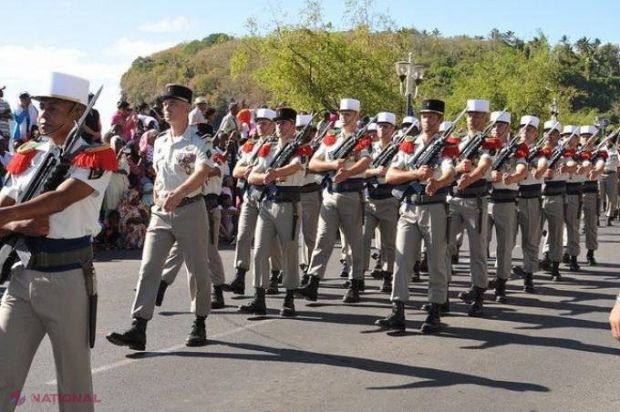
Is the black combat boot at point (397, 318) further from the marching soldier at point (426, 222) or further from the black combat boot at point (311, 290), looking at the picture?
the black combat boot at point (311, 290)

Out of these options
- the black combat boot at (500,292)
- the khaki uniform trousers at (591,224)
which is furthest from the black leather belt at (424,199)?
the khaki uniform trousers at (591,224)

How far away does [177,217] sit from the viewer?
23.2ft

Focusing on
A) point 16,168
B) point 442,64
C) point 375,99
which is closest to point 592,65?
point 442,64

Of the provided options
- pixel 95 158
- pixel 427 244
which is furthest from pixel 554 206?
pixel 95 158

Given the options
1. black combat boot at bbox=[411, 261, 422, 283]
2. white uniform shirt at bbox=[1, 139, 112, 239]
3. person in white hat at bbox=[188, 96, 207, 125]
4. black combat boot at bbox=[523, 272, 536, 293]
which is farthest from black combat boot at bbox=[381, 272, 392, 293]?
white uniform shirt at bbox=[1, 139, 112, 239]

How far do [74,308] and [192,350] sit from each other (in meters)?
3.04

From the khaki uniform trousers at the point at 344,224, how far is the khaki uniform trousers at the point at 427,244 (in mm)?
1669

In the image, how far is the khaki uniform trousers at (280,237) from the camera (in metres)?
8.60

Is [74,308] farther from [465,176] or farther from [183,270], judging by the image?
[183,270]

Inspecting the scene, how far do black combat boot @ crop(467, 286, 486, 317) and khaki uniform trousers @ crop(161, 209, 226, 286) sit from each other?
109 inches

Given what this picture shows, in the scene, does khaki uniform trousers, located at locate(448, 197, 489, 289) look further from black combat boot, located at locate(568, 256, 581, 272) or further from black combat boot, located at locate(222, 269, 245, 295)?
black combat boot, located at locate(568, 256, 581, 272)

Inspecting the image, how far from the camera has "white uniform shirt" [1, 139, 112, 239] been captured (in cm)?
417

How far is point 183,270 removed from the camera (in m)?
11.6

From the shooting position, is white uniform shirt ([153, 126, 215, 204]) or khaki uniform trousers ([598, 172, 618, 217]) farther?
khaki uniform trousers ([598, 172, 618, 217])
